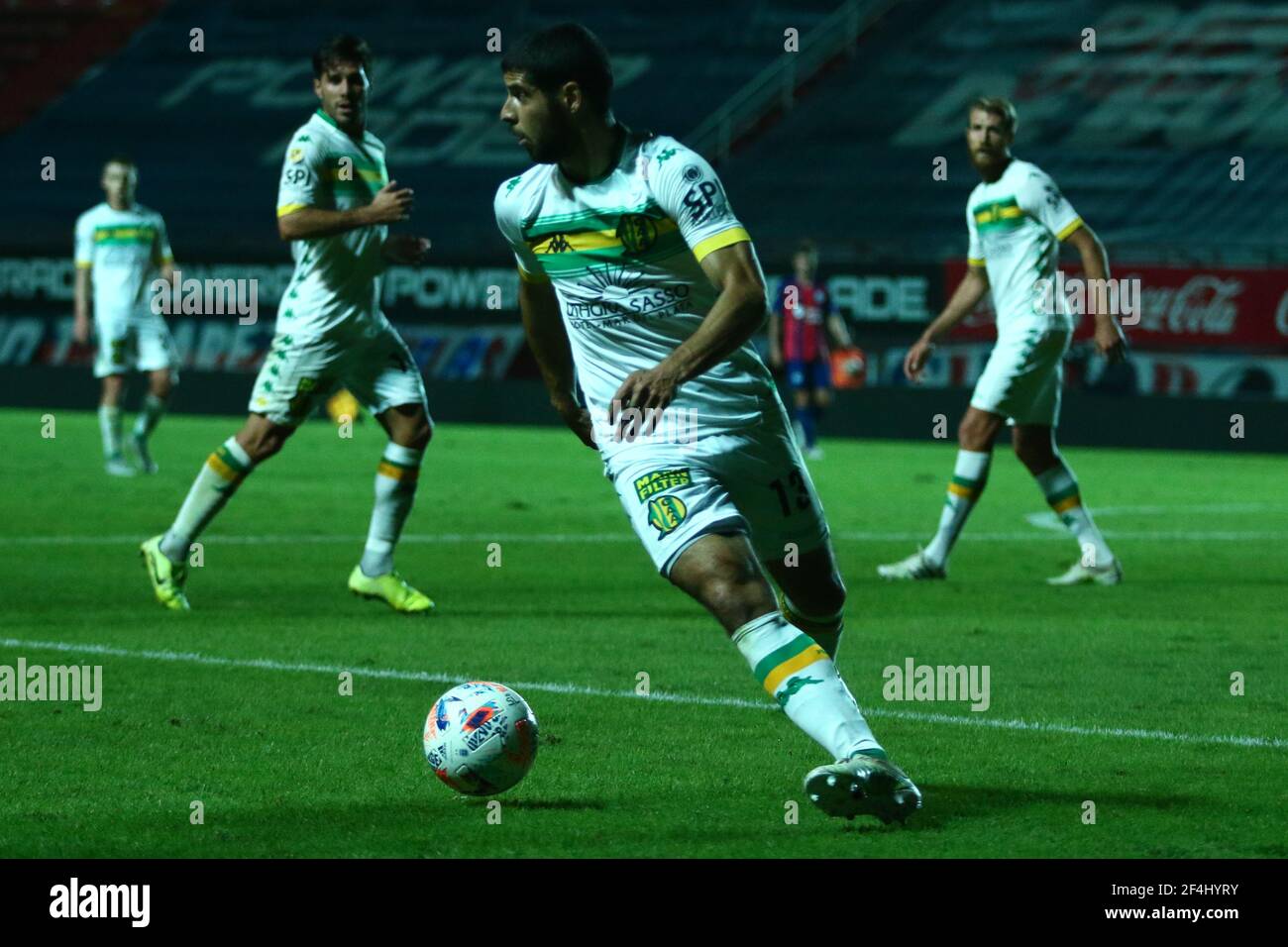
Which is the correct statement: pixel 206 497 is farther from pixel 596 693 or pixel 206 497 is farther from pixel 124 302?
pixel 124 302

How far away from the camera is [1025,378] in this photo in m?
10.5

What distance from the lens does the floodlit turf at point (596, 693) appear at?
499 centimetres

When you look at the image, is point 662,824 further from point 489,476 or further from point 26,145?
point 26,145

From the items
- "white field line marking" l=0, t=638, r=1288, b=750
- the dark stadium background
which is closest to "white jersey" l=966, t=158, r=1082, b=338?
"white field line marking" l=0, t=638, r=1288, b=750

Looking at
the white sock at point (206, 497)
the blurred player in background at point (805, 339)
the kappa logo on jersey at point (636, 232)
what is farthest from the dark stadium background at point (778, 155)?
the kappa logo on jersey at point (636, 232)

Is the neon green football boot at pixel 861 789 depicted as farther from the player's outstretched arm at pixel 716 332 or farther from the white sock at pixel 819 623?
the white sock at pixel 819 623

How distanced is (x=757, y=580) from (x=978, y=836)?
30.2 inches

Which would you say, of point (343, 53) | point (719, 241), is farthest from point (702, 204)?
point (343, 53)

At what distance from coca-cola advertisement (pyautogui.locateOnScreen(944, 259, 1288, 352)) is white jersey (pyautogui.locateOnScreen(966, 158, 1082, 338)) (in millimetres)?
11708

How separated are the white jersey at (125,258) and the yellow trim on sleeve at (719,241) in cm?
1275

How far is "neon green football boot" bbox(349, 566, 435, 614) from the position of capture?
916cm

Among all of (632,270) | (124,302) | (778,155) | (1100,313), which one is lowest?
(632,270)

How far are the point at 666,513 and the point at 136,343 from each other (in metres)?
13.2

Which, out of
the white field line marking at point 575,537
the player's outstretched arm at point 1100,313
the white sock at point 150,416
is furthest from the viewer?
the white sock at point 150,416
